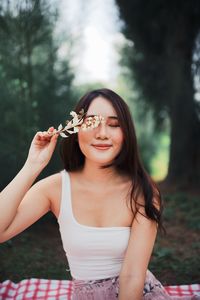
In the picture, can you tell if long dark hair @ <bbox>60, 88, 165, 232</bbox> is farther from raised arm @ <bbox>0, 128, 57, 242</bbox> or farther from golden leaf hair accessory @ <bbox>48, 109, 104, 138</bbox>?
raised arm @ <bbox>0, 128, 57, 242</bbox>

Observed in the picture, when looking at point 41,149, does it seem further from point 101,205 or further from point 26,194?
point 101,205

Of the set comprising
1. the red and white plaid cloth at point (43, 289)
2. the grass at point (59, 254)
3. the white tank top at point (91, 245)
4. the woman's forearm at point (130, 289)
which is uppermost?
the white tank top at point (91, 245)

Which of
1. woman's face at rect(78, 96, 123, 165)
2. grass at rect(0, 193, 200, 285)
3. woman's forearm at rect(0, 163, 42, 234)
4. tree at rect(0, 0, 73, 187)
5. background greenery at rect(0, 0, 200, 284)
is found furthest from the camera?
tree at rect(0, 0, 73, 187)

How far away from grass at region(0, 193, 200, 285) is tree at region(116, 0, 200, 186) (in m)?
2.15

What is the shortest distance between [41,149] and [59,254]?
7.65 ft

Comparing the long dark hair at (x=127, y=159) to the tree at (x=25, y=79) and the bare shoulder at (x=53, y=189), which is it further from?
the tree at (x=25, y=79)

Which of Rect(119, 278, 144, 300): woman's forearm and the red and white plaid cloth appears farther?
the red and white plaid cloth

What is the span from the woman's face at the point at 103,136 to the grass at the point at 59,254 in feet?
6.11

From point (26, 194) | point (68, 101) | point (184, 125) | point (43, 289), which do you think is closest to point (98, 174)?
point (26, 194)

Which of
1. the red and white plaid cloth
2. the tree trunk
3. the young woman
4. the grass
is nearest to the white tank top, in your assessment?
the young woman

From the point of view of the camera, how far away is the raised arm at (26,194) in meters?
1.68

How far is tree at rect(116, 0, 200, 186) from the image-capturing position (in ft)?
21.9

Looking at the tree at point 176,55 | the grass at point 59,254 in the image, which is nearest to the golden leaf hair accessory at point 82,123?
the grass at point 59,254

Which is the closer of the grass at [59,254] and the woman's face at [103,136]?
the woman's face at [103,136]
